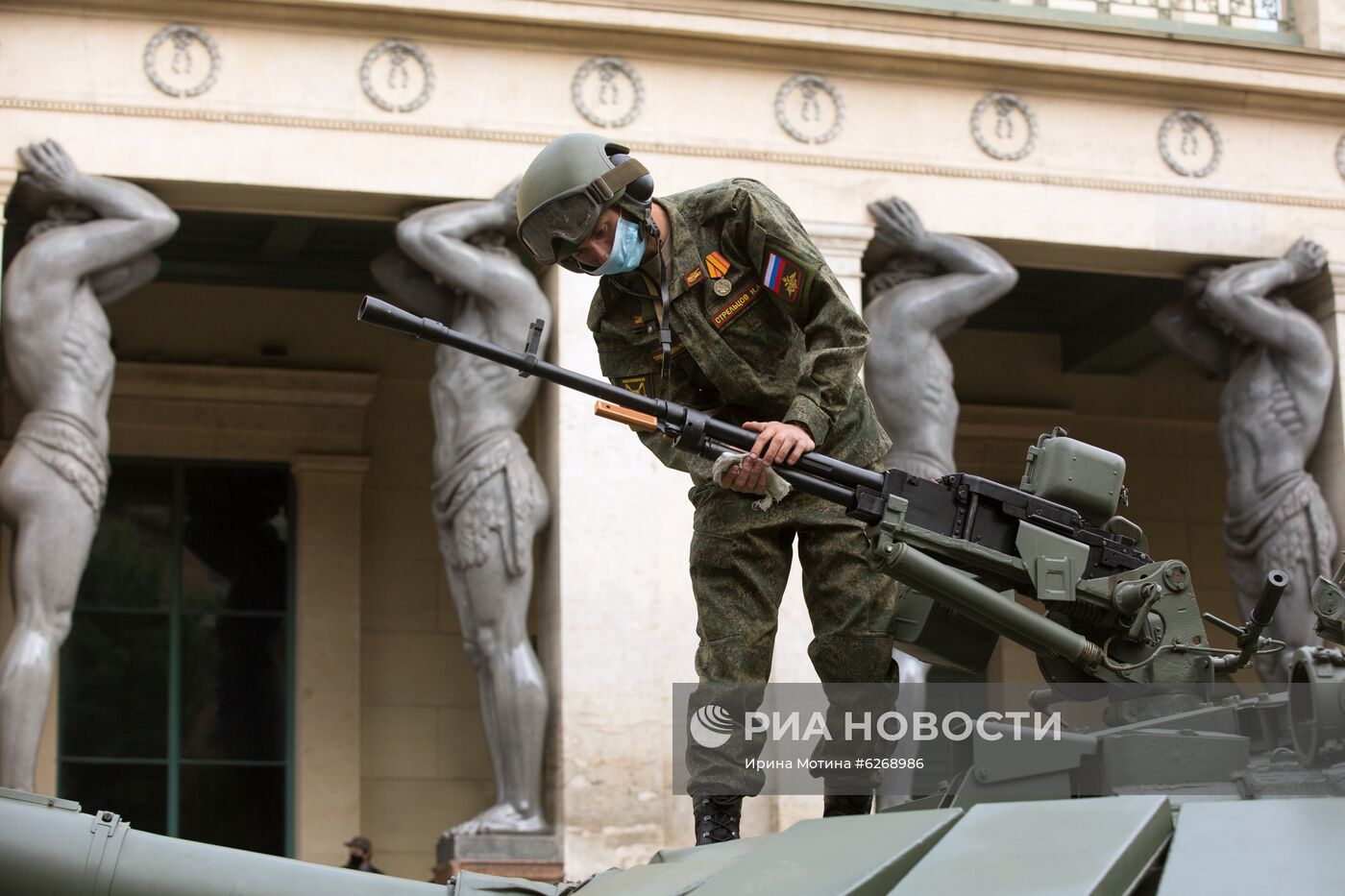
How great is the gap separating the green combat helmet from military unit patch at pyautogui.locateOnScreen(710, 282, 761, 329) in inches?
16.5

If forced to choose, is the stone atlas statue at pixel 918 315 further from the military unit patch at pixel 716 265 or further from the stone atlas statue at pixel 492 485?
the military unit patch at pixel 716 265

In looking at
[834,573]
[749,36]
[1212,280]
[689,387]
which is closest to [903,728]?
[834,573]

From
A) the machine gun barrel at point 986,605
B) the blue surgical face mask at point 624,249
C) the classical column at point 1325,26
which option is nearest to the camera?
the machine gun barrel at point 986,605

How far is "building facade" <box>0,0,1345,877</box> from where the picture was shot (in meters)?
12.8

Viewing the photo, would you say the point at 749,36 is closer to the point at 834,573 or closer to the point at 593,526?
the point at 593,526

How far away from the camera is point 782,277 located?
228 inches

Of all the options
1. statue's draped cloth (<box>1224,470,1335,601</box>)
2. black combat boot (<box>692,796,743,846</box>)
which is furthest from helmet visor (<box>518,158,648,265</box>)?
statue's draped cloth (<box>1224,470,1335,601</box>)

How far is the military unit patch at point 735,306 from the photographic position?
588 cm

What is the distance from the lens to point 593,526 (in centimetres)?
1288

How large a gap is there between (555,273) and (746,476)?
791 centimetres

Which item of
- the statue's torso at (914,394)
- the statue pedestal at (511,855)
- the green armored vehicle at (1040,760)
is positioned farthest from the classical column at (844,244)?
the green armored vehicle at (1040,760)

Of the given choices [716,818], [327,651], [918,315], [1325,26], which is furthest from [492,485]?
[716,818]

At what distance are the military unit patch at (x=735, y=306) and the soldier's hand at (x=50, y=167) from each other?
7547mm

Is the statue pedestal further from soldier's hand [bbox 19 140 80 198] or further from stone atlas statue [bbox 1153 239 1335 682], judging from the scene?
stone atlas statue [bbox 1153 239 1335 682]
